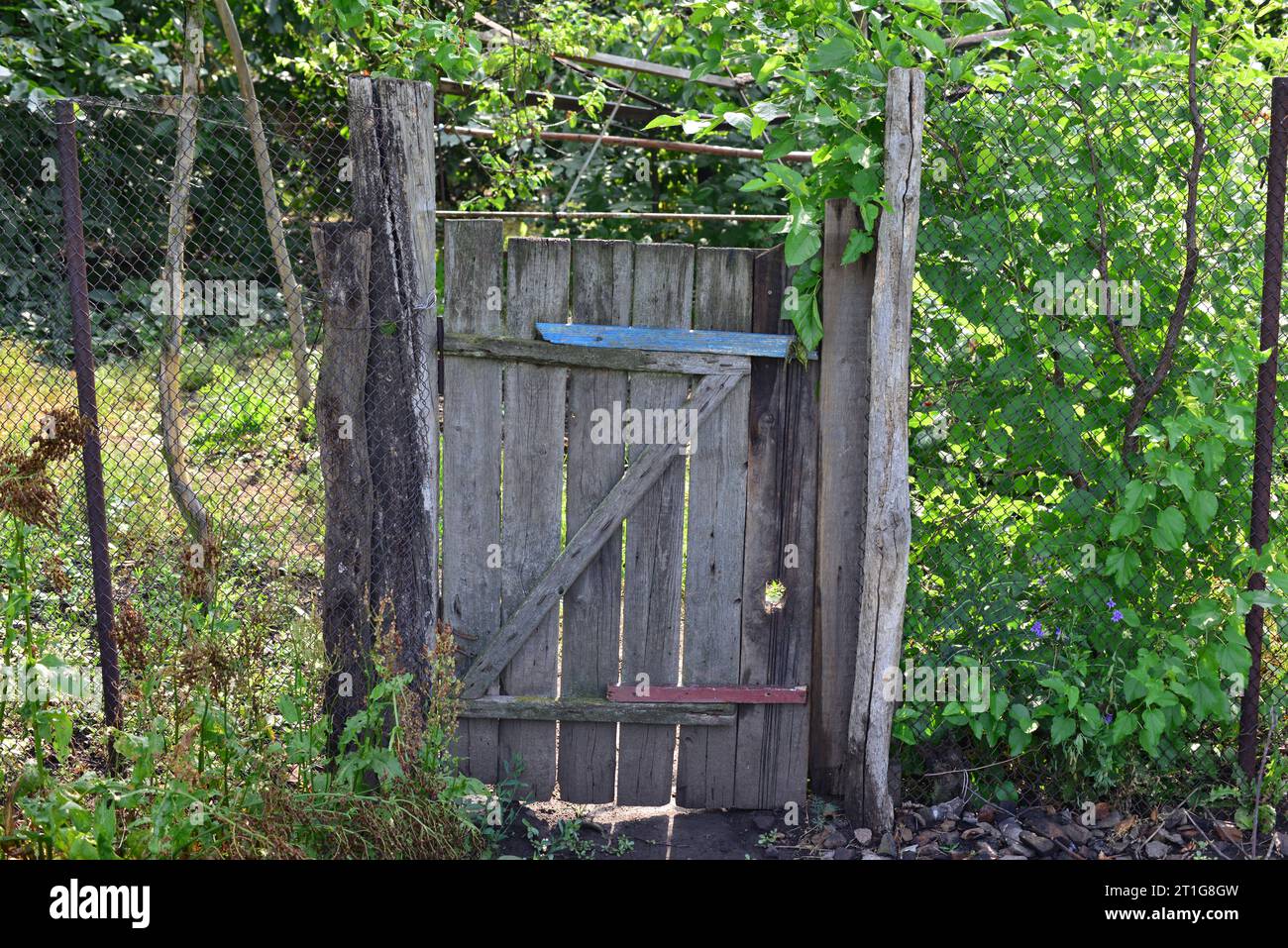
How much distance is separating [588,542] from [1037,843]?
1931mm

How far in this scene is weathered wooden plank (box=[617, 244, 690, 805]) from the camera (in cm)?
395

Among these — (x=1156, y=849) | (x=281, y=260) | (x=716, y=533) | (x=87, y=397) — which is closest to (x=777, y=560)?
(x=716, y=533)

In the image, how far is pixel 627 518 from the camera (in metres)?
4.03

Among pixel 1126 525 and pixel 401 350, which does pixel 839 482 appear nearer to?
pixel 1126 525

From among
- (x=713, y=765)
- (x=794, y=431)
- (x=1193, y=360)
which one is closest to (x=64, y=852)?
(x=713, y=765)

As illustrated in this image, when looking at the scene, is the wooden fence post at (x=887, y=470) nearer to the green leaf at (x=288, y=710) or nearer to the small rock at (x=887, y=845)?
the small rock at (x=887, y=845)

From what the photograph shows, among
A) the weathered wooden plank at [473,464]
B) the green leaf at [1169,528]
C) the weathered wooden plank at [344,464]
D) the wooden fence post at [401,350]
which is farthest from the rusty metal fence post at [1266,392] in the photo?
the weathered wooden plank at [344,464]

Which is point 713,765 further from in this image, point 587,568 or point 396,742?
point 396,742

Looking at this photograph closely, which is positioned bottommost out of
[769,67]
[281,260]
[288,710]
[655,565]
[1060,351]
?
[288,710]

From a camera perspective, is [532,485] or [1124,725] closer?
[1124,725]

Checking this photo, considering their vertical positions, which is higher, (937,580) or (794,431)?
(794,431)

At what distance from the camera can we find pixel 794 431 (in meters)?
4.05

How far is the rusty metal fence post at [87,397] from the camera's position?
3787 millimetres

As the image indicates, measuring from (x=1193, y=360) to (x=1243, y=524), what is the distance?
626 mm
